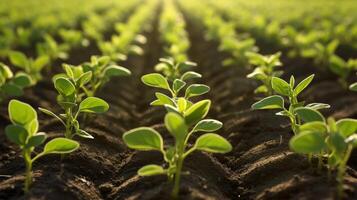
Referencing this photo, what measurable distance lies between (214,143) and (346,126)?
751mm

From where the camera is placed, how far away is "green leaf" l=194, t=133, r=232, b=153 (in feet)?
9.11

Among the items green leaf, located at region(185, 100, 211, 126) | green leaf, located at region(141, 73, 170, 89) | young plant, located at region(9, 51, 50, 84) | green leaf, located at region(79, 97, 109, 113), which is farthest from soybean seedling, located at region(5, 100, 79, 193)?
young plant, located at region(9, 51, 50, 84)

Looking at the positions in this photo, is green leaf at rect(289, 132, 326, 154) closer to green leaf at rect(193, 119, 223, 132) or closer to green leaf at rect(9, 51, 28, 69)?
green leaf at rect(193, 119, 223, 132)

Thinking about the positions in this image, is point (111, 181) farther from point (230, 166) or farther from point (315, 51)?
point (315, 51)

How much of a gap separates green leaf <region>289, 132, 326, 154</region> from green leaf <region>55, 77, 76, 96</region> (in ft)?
5.42

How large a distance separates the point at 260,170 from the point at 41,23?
7091 millimetres

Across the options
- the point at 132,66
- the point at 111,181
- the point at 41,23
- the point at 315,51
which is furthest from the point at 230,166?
the point at 41,23

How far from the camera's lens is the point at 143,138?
284cm

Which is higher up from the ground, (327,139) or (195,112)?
(195,112)

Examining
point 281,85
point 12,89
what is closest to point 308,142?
point 281,85

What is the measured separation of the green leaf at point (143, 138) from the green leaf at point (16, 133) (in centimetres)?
59

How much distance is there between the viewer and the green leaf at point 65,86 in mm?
3541

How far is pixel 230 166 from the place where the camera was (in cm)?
395

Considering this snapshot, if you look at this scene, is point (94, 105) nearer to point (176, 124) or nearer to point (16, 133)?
point (16, 133)
